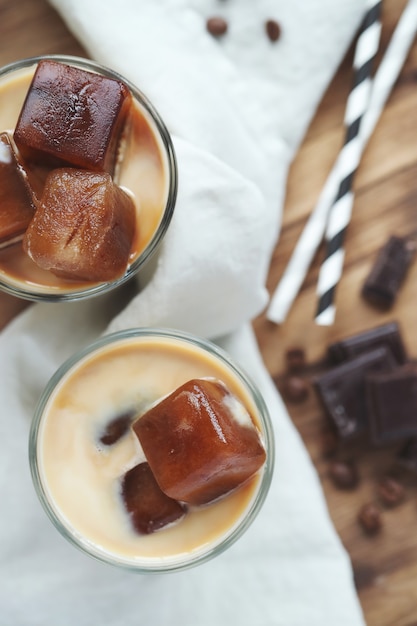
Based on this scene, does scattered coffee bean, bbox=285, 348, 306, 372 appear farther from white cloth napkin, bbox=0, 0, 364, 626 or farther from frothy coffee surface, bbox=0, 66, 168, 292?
frothy coffee surface, bbox=0, 66, 168, 292

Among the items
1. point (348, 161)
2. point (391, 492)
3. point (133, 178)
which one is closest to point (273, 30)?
point (348, 161)

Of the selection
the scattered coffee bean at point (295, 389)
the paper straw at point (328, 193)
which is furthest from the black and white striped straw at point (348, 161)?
the scattered coffee bean at point (295, 389)

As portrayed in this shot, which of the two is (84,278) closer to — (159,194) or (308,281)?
(159,194)

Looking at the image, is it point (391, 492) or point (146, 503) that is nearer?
point (146, 503)

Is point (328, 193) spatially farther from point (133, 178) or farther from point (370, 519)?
point (370, 519)

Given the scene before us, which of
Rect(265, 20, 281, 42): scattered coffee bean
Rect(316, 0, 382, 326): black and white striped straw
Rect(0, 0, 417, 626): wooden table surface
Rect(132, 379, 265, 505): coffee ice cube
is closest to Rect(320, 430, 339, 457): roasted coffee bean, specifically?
Rect(0, 0, 417, 626): wooden table surface

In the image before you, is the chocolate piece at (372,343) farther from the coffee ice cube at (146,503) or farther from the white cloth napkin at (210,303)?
the coffee ice cube at (146,503)

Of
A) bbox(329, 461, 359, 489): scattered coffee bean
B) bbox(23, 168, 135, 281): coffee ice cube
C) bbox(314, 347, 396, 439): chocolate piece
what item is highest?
bbox(23, 168, 135, 281): coffee ice cube
